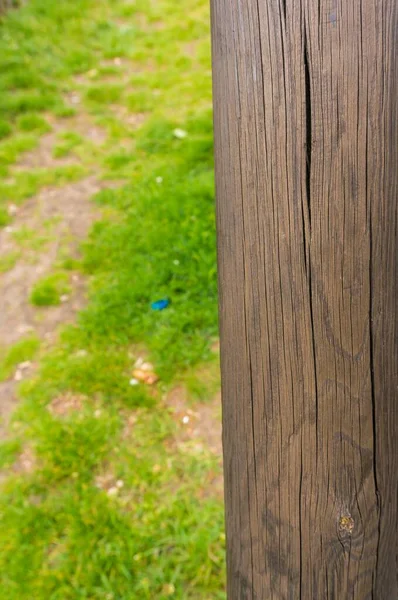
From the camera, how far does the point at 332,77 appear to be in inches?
41.9

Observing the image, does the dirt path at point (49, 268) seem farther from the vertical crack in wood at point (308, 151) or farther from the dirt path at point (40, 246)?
the vertical crack in wood at point (308, 151)

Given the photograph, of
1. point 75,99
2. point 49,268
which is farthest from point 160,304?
point 75,99

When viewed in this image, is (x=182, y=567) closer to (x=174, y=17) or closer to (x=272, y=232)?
(x=272, y=232)

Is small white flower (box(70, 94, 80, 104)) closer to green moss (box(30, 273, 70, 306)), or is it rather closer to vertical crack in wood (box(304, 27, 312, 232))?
green moss (box(30, 273, 70, 306))

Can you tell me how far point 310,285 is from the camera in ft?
3.76

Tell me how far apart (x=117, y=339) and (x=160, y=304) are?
0.37 m

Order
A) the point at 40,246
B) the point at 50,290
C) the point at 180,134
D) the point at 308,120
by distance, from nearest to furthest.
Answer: the point at 308,120, the point at 50,290, the point at 40,246, the point at 180,134

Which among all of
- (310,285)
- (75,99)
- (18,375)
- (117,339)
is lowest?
(18,375)

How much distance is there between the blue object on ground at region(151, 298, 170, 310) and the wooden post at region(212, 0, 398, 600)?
269 cm

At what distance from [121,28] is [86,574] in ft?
21.1

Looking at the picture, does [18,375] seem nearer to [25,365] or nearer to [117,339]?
[25,365]

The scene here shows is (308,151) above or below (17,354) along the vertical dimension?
above

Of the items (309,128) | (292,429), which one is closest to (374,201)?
(309,128)

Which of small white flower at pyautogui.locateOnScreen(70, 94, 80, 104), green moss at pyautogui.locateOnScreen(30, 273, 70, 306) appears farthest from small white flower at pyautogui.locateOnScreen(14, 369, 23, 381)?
small white flower at pyautogui.locateOnScreen(70, 94, 80, 104)
